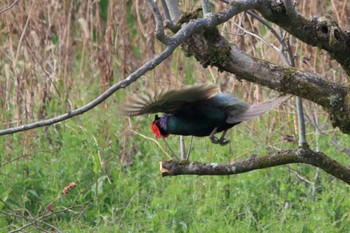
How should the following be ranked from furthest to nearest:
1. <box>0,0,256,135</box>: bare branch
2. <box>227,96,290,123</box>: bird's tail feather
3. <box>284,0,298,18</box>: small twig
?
<box>227,96,290,123</box>: bird's tail feather < <box>284,0,298,18</box>: small twig < <box>0,0,256,135</box>: bare branch

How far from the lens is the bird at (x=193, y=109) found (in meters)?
3.32

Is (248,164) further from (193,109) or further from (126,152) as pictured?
(126,152)

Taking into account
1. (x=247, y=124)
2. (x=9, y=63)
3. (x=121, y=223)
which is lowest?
(x=121, y=223)

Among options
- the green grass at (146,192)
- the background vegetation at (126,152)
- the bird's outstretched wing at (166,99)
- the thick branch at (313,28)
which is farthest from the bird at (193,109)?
the green grass at (146,192)

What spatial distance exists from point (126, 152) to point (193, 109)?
2191mm

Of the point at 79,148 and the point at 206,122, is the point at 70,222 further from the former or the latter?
the point at 206,122

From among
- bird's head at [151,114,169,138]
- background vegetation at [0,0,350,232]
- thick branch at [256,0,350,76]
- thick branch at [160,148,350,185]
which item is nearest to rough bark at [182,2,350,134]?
thick branch at [256,0,350,76]

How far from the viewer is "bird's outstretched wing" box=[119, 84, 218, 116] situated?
129 inches

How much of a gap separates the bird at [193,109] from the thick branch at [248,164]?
0.30 m

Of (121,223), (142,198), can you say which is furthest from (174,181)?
(121,223)

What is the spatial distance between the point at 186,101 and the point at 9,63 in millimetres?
3181

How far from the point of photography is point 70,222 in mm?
4770

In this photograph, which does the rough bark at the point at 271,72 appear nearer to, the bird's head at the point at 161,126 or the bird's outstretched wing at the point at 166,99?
the bird's outstretched wing at the point at 166,99

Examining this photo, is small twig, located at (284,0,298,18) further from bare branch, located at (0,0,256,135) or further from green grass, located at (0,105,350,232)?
green grass, located at (0,105,350,232)
